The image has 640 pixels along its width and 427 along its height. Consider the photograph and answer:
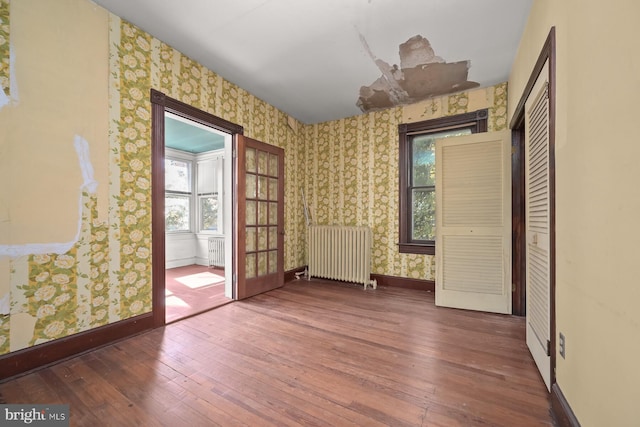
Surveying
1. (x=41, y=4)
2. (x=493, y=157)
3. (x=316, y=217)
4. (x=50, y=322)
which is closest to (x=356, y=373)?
(x=50, y=322)

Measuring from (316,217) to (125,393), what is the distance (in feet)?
11.1

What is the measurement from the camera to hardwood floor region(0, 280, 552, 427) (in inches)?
53.1

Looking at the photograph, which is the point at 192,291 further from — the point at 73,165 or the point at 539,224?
the point at 539,224

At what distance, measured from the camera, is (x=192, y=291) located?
3.62 meters

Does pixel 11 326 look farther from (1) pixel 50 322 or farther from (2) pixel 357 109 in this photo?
(2) pixel 357 109

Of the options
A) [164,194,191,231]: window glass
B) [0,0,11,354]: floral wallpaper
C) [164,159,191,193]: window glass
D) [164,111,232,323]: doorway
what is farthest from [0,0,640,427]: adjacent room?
[164,159,191,193]: window glass

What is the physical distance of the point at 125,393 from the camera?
1510 millimetres

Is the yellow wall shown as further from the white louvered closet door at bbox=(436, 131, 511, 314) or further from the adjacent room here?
the white louvered closet door at bbox=(436, 131, 511, 314)

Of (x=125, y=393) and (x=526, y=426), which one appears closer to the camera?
(x=526, y=426)

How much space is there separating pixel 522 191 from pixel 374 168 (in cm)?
191

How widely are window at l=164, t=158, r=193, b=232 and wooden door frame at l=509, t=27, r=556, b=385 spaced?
596cm

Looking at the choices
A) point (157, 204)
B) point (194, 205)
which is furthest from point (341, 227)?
point (194, 205)

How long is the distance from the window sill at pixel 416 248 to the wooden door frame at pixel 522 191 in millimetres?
967

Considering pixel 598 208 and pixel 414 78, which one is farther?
pixel 414 78
